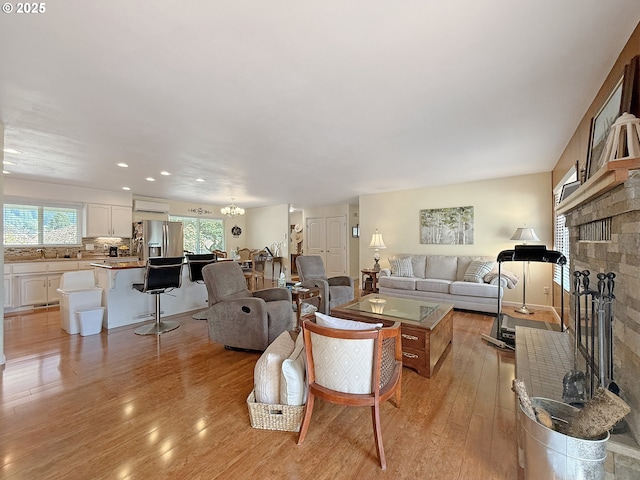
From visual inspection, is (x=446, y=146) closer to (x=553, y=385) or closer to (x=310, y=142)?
(x=310, y=142)

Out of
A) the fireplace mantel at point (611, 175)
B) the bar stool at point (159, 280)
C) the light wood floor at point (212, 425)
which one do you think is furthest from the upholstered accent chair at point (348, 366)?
the bar stool at point (159, 280)

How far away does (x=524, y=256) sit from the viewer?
11.8 ft

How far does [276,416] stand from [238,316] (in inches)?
53.7

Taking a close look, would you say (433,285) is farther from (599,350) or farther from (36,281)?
(36,281)

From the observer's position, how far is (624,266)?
1314mm

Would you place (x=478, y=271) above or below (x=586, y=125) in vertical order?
below

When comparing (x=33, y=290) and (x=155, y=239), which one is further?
(x=155, y=239)

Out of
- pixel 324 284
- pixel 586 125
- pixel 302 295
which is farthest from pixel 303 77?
pixel 324 284

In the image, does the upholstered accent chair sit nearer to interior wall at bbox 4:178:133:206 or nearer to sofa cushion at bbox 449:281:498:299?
sofa cushion at bbox 449:281:498:299

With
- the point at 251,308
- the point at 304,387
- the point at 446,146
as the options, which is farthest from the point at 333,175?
the point at 304,387

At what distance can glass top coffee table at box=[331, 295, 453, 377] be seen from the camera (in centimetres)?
250

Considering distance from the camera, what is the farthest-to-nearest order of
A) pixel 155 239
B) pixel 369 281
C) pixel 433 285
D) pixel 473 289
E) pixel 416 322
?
pixel 155 239, pixel 369 281, pixel 433 285, pixel 473 289, pixel 416 322

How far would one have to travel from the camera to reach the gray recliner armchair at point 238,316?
2.88 meters

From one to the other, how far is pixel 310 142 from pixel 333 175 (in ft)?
5.48
